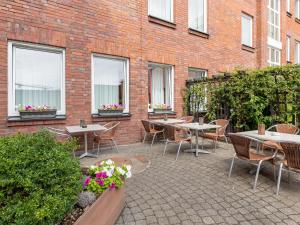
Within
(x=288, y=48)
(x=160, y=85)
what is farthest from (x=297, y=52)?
(x=160, y=85)

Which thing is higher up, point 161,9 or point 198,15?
point 198,15

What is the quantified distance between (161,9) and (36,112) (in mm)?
5702

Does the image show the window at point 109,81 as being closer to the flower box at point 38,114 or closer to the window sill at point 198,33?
the flower box at point 38,114

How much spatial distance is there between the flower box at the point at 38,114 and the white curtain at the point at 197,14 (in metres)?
6.47

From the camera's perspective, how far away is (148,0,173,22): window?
7.85 metres

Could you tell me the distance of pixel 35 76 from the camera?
5566 millimetres

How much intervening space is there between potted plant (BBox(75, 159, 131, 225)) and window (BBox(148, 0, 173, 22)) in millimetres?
6493

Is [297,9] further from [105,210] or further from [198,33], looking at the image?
[105,210]

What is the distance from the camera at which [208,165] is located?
477 centimetres

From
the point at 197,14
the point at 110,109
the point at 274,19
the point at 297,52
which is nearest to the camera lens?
the point at 110,109

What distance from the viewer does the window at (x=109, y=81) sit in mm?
6520

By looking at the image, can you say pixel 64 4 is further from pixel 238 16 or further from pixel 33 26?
pixel 238 16

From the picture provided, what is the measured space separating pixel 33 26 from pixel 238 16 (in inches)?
376

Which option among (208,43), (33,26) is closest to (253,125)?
(208,43)
